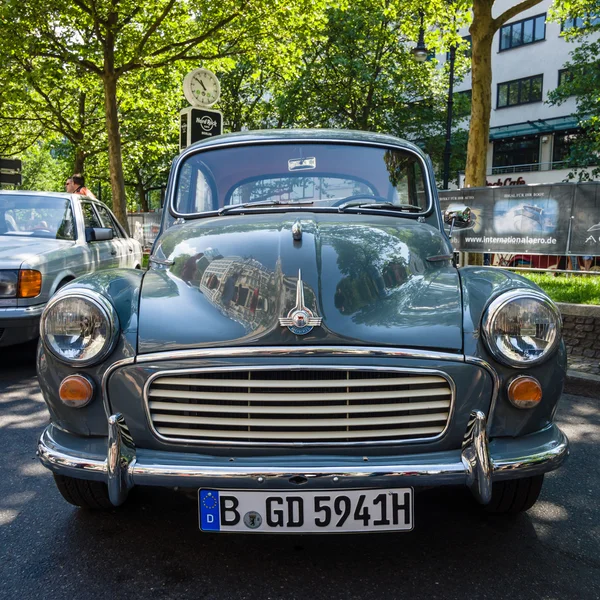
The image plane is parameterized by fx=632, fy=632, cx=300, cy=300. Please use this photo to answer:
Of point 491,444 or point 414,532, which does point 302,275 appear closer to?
point 491,444

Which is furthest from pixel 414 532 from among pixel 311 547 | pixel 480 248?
pixel 480 248

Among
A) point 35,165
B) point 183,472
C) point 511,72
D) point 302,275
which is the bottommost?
point 183,472

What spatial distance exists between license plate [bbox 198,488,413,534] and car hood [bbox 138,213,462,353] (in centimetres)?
53

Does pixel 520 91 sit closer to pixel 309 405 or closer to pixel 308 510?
pixel 309 405

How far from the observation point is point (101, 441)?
2.40 m

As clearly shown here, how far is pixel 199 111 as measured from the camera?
8523mm

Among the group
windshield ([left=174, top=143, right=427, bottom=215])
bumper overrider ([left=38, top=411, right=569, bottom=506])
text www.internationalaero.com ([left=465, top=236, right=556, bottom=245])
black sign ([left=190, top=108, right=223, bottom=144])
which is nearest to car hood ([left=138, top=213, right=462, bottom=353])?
bumper overrider ([left=38, top=411, right=569, bottom=506])

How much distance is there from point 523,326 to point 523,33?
33516 mm

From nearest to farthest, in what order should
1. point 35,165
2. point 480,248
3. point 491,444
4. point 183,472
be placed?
point 183,472, point 491,444, point 480,248, point 35,165

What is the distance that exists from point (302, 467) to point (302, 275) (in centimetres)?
72

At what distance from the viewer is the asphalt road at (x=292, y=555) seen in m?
2.29

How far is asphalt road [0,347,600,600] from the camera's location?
7.53 ft

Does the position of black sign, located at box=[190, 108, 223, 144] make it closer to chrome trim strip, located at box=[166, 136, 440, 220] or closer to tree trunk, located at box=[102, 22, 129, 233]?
chrome trim strip, located at box=[166, 136, 440, 220]

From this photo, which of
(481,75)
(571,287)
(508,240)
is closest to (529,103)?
(481,75)
